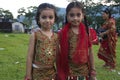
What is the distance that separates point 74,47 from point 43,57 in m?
0.41

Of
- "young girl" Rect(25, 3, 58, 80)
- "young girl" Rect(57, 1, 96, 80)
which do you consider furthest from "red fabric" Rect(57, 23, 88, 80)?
"young girl" Rect(25, 3, 58, 80)

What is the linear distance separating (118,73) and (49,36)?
4.64 metres

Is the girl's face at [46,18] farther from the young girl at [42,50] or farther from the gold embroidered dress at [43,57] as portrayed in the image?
the gold embroidered dress at [43,57]

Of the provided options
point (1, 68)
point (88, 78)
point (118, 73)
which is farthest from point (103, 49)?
point (88, 78)

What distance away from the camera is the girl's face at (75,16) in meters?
4.09

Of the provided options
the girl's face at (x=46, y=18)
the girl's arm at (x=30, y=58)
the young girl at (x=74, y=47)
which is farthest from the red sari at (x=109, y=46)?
the girl's arm at (x=30, y=58)

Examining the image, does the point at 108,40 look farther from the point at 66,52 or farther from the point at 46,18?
the point at 46,18

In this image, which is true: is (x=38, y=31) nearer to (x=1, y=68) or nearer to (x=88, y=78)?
(x=88, y=78)

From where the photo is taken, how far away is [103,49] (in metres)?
9.37

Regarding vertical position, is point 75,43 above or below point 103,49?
above

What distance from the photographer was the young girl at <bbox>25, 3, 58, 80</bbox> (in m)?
3.96

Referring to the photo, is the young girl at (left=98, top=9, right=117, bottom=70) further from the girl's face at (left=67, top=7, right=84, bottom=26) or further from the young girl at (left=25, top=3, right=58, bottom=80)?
the young girl at (left=25, top=3, right=58, bottom=80)

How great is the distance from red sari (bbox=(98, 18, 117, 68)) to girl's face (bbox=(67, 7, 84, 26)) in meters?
4.88

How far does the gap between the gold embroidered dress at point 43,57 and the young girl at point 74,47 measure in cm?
16
